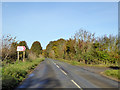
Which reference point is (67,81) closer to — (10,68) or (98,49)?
(10,68)

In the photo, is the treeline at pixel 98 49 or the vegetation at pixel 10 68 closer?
the vegetation at pixel 10 68

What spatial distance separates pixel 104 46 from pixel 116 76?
53.4 feet

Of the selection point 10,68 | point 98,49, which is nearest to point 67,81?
point 10,68

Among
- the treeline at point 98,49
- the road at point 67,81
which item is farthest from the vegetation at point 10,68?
the treeline at point 98,49

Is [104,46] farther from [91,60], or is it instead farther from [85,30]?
[85,30]

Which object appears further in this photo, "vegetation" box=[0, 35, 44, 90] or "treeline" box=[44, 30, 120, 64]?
"treeline" box=[44, 30, 120, 64]

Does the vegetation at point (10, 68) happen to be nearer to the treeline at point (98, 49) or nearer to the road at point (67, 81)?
the road at point (67, 81)

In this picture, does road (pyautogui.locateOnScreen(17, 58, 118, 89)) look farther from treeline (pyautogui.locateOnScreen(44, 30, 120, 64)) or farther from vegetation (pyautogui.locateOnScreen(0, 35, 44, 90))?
treeline (pyautogui.locateOnScreen(44, 30, 120, 64))

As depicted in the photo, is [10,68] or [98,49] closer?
[10,68]

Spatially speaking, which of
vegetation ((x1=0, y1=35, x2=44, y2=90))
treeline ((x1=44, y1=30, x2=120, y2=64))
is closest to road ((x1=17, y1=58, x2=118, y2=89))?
vegetation ((x1=0, y1=35, x2=44, y2=90))

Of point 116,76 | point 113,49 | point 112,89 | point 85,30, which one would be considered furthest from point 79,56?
point 112,89

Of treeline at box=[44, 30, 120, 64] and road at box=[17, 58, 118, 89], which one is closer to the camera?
road at box=[17, 58, 118, 89]

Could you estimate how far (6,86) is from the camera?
26.1 ft

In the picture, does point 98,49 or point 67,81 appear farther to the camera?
point 98,49
